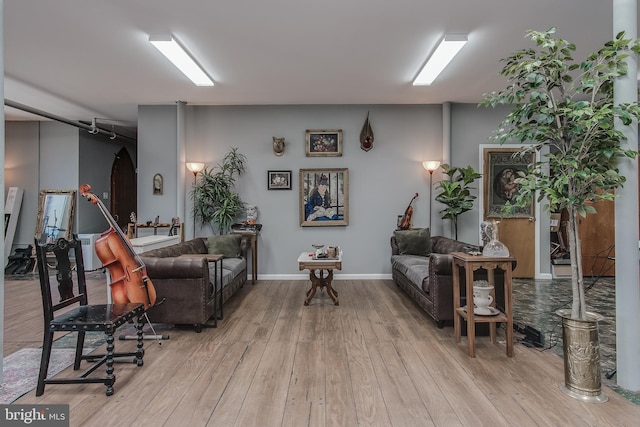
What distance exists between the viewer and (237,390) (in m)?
2.31

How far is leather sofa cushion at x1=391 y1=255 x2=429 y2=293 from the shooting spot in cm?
379

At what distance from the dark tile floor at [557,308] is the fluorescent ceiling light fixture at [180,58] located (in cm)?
449

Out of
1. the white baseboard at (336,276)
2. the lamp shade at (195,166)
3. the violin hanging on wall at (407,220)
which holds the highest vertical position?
the lamp shade at (195,166)

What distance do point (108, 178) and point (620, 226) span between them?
9.10 m

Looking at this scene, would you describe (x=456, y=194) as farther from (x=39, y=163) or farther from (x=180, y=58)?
(x=39, y=163)

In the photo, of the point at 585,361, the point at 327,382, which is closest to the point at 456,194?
the point at 585,361

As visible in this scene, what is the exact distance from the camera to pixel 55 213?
269 inches

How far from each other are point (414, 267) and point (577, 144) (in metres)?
2.36

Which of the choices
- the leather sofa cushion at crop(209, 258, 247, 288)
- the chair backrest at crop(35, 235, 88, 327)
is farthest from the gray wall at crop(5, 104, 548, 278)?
the chair backrest at crop(35, 235, 88, 327)

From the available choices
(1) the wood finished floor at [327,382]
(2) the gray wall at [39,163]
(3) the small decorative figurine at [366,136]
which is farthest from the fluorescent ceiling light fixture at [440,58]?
(2) the gray wall at [39,163]

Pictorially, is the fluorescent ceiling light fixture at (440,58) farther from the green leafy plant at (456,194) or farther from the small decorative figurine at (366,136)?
the green leafy plant at (456,194)

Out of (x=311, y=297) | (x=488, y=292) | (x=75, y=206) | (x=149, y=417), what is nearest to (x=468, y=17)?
(x=488, y=292)

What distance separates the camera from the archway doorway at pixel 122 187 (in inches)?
326

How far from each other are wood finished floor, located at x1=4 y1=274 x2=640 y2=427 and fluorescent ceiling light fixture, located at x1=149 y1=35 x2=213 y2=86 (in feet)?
9.72
